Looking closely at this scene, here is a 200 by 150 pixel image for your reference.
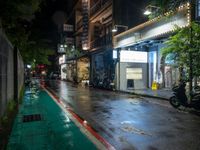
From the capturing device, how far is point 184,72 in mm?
13820

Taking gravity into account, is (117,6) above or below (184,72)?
above

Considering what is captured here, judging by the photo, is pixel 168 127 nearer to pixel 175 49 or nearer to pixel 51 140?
pixel 51 140

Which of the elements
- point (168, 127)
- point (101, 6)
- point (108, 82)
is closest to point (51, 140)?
point (168, 127)

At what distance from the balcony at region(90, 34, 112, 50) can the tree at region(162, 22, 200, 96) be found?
13895mm

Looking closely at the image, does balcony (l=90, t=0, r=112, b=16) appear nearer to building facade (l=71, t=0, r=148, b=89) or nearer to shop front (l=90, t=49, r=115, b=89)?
building facade (l=71, t=0, r=148, b=89)

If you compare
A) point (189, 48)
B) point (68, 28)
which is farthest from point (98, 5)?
point (189, 48)

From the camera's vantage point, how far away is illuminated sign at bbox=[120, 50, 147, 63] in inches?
931

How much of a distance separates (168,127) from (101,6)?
22846 millimetres

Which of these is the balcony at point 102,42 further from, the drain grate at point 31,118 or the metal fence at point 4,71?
the drain grate at point 31,118

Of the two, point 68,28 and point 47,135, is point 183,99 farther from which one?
point 68,28

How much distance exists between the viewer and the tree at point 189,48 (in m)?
12.1

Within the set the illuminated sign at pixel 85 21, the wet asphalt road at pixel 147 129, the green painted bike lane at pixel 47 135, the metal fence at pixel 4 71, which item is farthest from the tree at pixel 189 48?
the illuminated sign at pixel 85 21

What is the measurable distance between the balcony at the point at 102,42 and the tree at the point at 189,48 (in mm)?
13895

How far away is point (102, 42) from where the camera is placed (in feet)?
96.6
